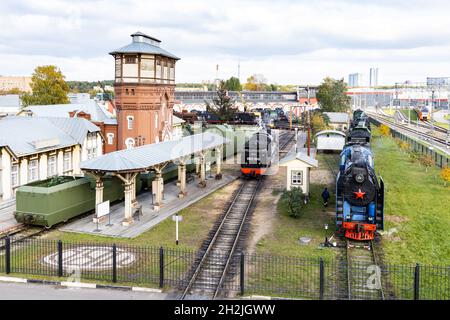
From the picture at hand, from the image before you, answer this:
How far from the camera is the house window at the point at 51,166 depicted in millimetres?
34884

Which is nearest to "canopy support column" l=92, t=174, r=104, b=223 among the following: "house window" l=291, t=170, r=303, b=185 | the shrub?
"house window" l=291, t=170, r=303, b=185

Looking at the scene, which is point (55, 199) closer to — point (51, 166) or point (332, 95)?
point (51, 166)

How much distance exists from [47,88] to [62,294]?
2341 inches

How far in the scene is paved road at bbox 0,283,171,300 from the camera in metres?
15.8

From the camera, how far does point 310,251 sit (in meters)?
21.3

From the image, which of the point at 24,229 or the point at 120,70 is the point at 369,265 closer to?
the point at 24,229

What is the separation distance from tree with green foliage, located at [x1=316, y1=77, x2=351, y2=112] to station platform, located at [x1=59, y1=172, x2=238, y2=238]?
180 ft

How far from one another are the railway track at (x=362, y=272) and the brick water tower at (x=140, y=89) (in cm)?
2207

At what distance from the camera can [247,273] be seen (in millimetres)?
18375

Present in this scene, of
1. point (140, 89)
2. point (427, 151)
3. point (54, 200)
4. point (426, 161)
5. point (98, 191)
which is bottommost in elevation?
point (54, 200)

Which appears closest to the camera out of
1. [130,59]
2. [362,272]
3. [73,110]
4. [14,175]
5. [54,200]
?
[362,272]

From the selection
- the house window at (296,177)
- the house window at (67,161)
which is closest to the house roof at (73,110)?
the house window at (67,161)

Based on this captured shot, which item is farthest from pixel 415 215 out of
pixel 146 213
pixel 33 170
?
pixel 33 170

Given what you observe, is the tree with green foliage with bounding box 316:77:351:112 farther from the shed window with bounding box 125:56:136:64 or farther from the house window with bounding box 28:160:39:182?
the house window with bounding box 28:160:39:182
